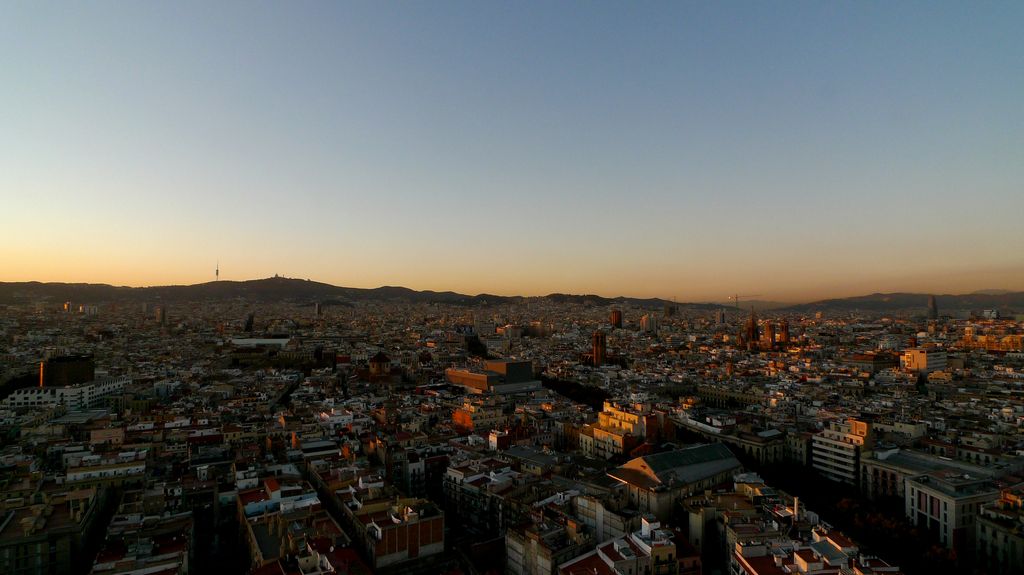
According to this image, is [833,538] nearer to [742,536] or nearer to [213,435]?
[742,536]

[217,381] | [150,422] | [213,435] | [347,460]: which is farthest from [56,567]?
[217,381]

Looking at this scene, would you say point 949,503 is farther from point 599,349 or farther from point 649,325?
point 649,325

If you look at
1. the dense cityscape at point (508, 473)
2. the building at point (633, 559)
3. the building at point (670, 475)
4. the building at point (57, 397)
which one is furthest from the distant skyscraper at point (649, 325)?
the building at point (633, 559)

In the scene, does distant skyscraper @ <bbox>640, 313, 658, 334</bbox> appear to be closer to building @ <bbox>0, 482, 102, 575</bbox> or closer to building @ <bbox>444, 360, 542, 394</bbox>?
building @ <bbox>444, 360, 542, 394</bbox>

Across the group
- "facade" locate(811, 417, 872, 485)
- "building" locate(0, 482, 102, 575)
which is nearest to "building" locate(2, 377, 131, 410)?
"building" locate(0, 482, 102, 575)

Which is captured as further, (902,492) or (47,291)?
(47,291)

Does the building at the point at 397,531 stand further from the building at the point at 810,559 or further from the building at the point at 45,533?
the building at the point at 810,559
